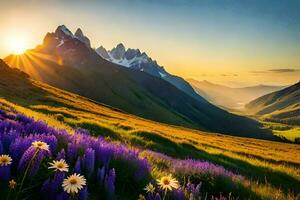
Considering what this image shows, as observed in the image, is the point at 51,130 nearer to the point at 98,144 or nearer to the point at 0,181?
the point at 98,144

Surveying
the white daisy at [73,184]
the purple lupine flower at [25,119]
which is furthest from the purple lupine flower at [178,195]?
the purple lupine flower at [25,119]

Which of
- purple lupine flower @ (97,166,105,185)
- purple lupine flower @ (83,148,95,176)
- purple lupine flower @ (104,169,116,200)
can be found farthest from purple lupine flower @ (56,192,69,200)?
purple lupine flower @ (83,148,95,176)

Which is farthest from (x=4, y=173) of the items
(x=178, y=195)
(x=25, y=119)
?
(x=25, y=119)

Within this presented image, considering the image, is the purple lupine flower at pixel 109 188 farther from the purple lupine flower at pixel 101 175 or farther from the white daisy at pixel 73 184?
the white daisy at pixel 73 184

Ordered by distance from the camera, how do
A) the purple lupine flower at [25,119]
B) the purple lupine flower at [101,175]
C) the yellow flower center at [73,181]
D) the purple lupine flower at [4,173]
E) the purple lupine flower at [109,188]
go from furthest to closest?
1. the purple lupine flower at [25,119]
2. the purple lupine flower at [101,175]
3. the purple lupine flower at [109,188]
4. the purple lupine flower at [4,173]
5. the yellow flower center at [73,181]

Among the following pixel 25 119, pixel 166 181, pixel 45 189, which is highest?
pixel 25 119

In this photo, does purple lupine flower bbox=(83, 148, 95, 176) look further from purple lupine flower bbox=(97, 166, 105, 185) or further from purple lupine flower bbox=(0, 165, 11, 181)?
purple lupine flower bbox=(0, 165, 11, 181)

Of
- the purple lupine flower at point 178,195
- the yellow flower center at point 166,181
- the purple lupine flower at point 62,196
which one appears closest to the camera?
the purple lupine flower at point 62,196

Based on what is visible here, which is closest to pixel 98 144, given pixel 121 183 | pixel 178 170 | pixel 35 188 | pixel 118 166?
pixel 118 166

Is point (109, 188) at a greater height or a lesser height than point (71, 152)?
lesser

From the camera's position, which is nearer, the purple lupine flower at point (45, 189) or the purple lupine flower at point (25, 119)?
the purple lupine flower at point (45, 189)

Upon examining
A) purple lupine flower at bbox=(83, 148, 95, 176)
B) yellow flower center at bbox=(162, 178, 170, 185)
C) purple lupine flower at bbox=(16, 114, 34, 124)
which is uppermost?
purple lupine flower at bbox=(16, 114, 34, 124)

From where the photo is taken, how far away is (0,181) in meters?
3.53

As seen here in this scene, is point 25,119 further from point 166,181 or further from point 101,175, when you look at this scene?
point 166,181
